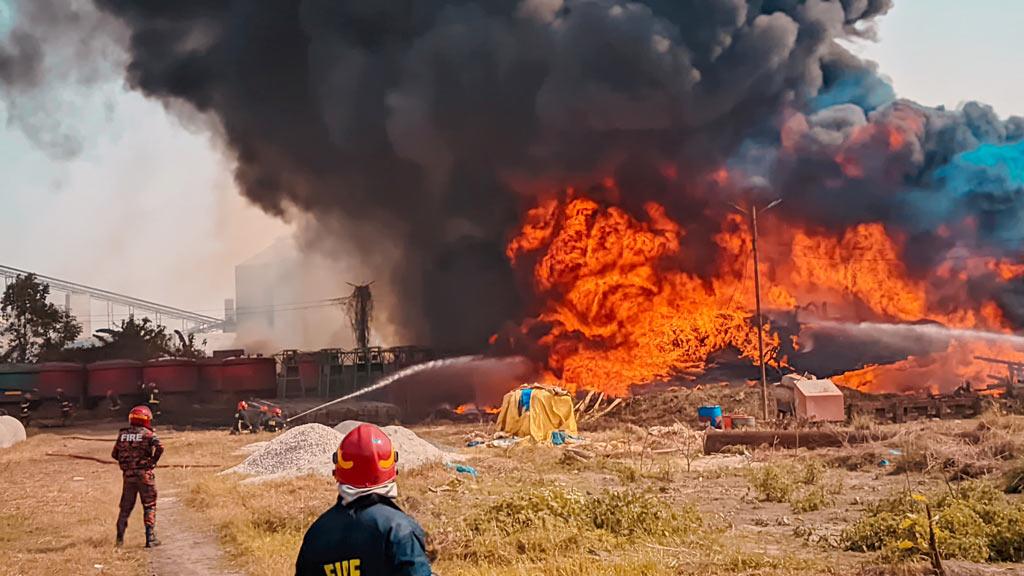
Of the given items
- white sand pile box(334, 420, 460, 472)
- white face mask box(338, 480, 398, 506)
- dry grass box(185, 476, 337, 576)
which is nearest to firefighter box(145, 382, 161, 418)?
white sand pile box(334, 420, 460, 472)

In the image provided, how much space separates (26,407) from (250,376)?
1036cm

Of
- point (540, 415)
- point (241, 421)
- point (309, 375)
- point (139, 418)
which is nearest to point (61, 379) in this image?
point (309, 375)

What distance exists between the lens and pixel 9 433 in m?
32.2

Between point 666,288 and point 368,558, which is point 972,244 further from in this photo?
point 368,558

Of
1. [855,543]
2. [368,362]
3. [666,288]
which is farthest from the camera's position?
[368,362]

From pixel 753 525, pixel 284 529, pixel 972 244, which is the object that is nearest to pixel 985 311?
pixel 972 244

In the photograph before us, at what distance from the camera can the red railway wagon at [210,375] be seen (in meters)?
47.1

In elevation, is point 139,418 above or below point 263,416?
above

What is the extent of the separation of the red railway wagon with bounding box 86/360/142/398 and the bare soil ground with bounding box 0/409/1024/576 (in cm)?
2010

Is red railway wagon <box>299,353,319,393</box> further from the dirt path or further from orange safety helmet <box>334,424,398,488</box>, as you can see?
orange safety helmet <box>334,424,398,488</box>

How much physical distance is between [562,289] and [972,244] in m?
19.5

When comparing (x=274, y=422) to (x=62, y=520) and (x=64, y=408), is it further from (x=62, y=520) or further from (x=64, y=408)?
(x=62, y=520)

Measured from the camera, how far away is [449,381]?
44312 mm

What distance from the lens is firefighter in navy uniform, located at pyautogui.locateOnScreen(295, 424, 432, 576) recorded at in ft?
15.1
